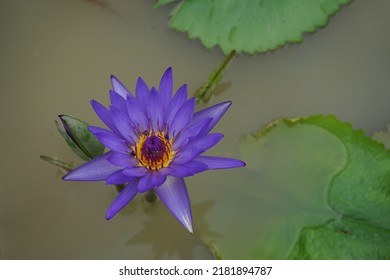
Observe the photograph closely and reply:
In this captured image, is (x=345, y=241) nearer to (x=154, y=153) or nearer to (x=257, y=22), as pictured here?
(x=154, y=153)

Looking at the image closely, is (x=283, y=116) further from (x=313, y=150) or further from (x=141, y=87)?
(x=141, y=87)

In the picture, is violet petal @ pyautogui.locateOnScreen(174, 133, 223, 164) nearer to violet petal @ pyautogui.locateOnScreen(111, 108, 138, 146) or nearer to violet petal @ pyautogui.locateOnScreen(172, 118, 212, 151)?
violet petal @ pyautogui.locateOnScreen(172, 118, 212, 151)

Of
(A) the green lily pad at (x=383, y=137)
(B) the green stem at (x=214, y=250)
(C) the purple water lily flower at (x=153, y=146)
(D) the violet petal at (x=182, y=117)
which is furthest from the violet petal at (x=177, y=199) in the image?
(A) the green lily pad at (x=383, y=137)

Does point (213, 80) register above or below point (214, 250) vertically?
above

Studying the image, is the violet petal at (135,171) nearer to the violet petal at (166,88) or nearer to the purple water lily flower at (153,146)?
the purple water lily flower at (153,146)

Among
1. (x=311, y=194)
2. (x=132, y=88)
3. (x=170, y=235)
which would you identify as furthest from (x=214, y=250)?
(x=132, y=88)

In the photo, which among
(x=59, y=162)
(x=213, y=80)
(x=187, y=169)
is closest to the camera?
(x=187, y=169)
